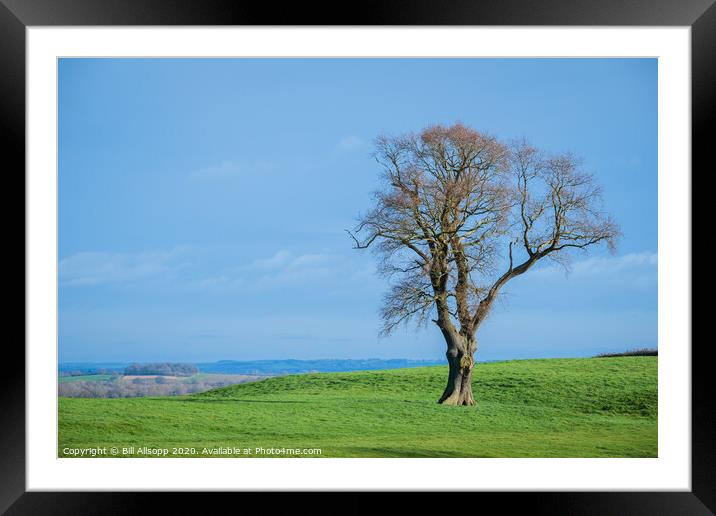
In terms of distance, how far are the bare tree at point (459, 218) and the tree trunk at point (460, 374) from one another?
25 millimetres

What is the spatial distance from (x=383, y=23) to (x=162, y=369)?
35.9 feet

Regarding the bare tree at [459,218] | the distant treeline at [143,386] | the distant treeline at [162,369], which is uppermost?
the bare tree at [459,218]

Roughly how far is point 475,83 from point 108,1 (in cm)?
850

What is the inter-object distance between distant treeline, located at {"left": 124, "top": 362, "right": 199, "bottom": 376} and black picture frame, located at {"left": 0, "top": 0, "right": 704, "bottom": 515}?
862cm

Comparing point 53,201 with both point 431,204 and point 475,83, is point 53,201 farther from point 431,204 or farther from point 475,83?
point 475,83

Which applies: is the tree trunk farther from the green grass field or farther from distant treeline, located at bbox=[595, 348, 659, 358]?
distant treeline, located at bbox=[595, 348, 659, 358]

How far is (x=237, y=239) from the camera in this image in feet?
45.3

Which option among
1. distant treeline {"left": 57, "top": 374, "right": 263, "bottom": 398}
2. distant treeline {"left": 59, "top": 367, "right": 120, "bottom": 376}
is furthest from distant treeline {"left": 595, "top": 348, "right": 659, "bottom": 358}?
distant treeline {"left": 59, "top": 367, "right": 120, "bottom": 376}

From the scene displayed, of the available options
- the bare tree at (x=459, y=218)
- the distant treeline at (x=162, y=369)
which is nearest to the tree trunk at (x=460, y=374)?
the bare tree at (x=459, y=218)

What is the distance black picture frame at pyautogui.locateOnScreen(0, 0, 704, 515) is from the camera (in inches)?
242

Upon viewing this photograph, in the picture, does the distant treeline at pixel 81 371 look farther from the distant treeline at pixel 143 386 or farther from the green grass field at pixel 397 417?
the green grass field at pixel 397 417

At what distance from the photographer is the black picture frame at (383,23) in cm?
614

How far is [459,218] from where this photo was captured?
39.0 feet

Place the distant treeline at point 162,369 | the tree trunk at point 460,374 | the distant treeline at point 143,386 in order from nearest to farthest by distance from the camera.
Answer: the tree trunk at point 460,374
the distant treeline at point 143,386
the distant treeline at point 162,369
